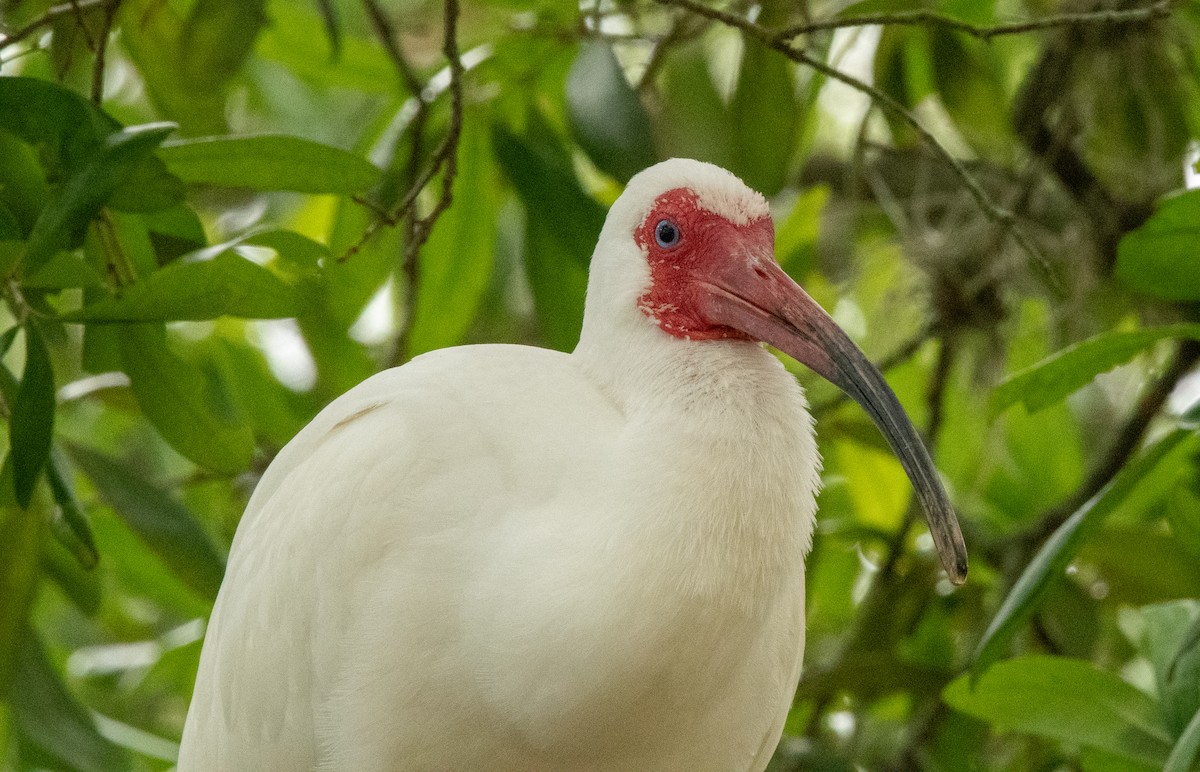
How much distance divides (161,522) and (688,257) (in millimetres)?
1417

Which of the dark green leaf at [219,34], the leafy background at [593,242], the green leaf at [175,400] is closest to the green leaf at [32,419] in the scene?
the leafy background at [593,242]

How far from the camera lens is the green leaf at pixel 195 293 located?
2.44m

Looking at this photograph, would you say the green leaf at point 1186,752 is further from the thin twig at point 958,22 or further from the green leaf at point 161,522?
the green leaf at point 161,522

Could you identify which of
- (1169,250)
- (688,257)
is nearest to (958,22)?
(1169,250)

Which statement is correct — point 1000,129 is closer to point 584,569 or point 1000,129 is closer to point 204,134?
point 204,134

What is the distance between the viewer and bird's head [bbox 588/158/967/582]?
2.29m

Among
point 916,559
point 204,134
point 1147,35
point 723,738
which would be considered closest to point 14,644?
point 204,134

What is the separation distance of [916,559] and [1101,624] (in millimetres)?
539

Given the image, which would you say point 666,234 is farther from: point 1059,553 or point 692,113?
point 692,113

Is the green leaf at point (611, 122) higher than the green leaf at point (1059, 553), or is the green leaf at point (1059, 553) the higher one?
the green leaf at point (611, 122)

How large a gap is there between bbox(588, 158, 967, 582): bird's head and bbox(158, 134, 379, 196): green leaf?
0.50 meters

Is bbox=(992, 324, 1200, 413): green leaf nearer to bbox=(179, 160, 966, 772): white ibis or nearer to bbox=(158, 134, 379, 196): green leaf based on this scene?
bbox=(179, 160, 966, 772): white ibis

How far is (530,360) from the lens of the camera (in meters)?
2.50

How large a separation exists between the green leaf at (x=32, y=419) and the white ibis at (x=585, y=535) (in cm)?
41
